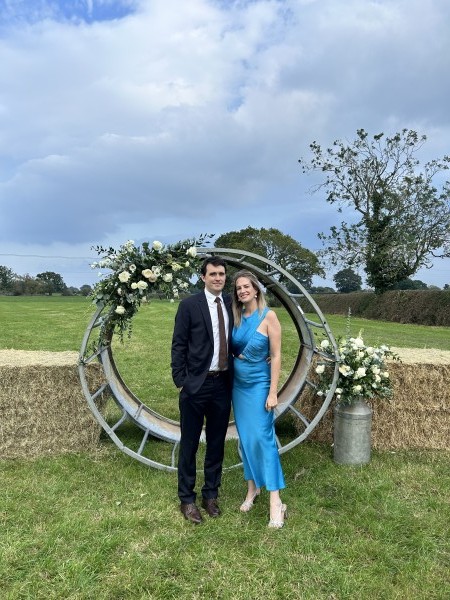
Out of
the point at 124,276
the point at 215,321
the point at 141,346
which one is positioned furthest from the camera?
the point at 141,346

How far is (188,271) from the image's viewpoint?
518 centimetres

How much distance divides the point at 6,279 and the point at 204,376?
6515cm

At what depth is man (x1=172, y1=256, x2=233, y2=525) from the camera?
4.26 metres

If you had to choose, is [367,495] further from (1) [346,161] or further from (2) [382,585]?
A: (1) [346,161]

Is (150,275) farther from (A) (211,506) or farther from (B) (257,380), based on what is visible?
(A) (211,506)

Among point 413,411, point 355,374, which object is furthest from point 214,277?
point 413,411

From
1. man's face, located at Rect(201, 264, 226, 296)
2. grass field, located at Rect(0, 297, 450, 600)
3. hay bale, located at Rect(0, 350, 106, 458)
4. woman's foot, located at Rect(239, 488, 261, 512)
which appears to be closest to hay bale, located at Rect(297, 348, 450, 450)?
grass field, located at Rect(0, 297, 450, 600)

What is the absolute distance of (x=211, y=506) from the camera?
439 cm

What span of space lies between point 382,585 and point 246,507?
138 centimetres

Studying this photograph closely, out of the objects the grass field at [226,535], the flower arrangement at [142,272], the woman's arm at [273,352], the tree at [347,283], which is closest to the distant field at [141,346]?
the flower arrangement at [142,272]

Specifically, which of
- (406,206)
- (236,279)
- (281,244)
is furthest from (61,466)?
(281,244)

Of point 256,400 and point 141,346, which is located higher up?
point 256,400

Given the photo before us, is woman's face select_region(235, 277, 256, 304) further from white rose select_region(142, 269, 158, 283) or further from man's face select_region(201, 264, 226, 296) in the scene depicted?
white rose select_region(142, 269, 158, 283)

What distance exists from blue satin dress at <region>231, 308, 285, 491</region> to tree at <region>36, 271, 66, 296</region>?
57.3 metres
